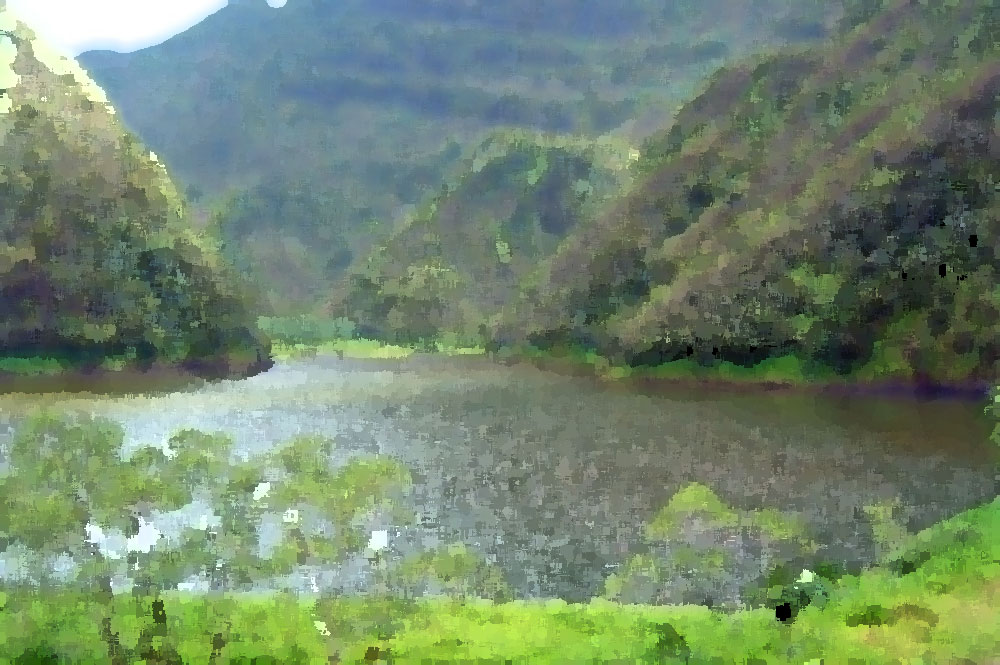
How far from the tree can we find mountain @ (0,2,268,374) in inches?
255

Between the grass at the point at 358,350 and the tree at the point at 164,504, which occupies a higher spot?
the tree at the point at 164,504

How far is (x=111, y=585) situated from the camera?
298cm

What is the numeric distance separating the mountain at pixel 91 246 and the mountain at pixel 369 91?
3.85 ft

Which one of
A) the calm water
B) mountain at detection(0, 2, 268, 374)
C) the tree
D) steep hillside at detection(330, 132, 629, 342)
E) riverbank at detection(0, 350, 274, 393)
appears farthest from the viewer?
steep hillside at detection(330, 132, 629, 342)

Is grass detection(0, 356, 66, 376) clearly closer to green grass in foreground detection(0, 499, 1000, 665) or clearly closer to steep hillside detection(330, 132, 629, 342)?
green grass in foreground detection(0, 499, 1000, 665)

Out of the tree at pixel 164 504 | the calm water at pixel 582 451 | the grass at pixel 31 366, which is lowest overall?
the calm water at pixel 582 451

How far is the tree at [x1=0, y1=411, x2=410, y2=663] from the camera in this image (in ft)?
9.64

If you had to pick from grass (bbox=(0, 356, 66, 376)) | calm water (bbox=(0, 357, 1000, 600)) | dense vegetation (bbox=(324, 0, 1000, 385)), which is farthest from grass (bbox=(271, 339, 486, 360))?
grass (bbox=(0, 356, 66, 376))

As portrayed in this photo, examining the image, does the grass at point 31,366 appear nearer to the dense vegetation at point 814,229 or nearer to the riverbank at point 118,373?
the riverbank at point 118,373

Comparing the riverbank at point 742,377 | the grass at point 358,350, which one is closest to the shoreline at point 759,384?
the riverbank at point 742,377

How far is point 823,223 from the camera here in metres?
13.1

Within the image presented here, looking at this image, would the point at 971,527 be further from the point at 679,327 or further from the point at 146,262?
the point at 146,262

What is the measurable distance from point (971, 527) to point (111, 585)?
5353 mm

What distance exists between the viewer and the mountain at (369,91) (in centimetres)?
1597
